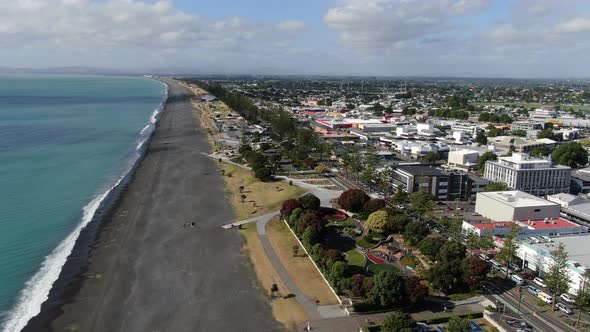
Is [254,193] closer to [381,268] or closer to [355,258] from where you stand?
[355,258]

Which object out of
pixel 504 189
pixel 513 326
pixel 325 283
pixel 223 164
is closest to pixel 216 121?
pixel 223 164

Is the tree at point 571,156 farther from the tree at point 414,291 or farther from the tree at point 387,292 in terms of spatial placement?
the tree at point 387,292

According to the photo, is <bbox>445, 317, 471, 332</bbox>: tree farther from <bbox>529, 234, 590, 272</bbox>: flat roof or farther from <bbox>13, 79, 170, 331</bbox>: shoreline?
<bbox>13, 79, 170, 331</bbox>: shoreline

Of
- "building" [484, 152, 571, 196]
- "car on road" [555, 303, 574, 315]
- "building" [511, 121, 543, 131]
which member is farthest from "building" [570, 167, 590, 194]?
"building" [511, 121, 543, 131]

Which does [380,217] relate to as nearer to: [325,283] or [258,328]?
[325,283]

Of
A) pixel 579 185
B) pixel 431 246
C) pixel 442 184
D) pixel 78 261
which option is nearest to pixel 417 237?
pixel 431 246

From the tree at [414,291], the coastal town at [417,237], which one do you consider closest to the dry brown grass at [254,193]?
the coastal town at [417,237]
